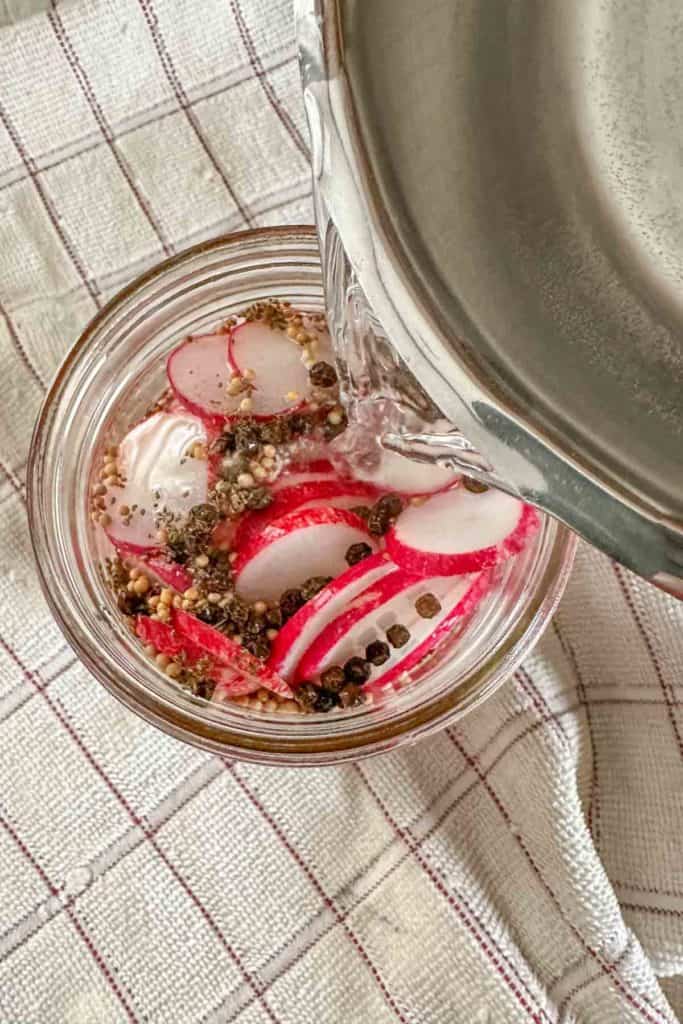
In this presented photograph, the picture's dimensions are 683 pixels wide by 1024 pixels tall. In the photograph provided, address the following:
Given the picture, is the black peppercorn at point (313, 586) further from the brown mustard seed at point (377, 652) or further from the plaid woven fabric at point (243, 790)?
the plaid woven fabric at point (243, 790)

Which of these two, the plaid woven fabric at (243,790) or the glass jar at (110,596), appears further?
the plaid woven fabric at (243,790)

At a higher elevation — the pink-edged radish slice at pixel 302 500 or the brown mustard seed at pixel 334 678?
the pink-edged radish slice at pixel 302 500

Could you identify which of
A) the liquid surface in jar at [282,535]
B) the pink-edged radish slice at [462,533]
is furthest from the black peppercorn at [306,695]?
the pink-edged radish slice at [462,533]

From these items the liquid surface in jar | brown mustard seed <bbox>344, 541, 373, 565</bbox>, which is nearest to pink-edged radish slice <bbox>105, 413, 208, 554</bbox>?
the liquid surface in jar

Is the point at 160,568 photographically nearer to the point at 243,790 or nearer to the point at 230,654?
the point at 230,654

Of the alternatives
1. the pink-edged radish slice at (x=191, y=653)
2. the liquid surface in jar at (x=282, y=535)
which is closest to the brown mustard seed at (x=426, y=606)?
the liquid surface in jar at (x=282, y=535)

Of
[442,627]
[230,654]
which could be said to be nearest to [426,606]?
[442,627]
